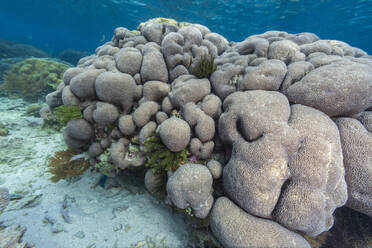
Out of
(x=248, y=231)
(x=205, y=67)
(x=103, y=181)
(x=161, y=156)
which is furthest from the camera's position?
(x=103, y=181)

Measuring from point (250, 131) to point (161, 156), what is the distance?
1580mm

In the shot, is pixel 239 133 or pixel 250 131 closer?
pixel 250 131

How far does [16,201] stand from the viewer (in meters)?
3.10

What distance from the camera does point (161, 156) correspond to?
2846mm

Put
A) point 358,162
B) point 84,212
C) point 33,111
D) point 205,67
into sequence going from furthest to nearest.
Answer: point 33,111 < point 205,67 < point 84,212 < point 358,162

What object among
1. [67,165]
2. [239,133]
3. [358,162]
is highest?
[239,133]

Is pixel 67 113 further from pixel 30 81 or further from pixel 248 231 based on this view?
pixel 30 81

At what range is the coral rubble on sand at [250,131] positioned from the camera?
2113mm

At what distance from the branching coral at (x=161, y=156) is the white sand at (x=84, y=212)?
1076mm

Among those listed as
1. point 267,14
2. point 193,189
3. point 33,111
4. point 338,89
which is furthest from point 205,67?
point 267,14

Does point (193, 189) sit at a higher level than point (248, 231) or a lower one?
higher

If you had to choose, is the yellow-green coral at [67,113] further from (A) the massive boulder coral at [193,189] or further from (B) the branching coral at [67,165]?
(A) the massive boulder coral at [193,189]

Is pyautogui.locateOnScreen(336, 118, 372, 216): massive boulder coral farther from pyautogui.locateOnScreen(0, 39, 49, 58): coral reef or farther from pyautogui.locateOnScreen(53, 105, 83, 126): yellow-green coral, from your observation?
pyautogui.locateOnScreen(0, 39, 49, 58): coral reef

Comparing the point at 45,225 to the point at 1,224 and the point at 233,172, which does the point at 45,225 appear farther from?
the point at 233,172
